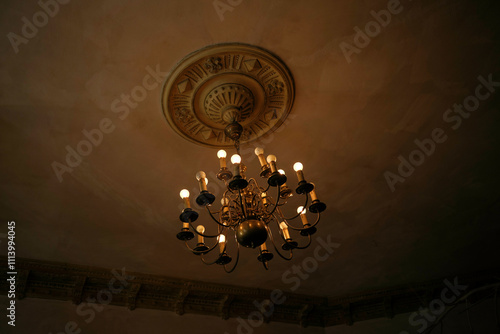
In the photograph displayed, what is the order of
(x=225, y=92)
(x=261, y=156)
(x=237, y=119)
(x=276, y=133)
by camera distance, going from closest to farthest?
(x=261, y=156), (x=225, y=92), (x=237, y=119), (x=276, y=133)

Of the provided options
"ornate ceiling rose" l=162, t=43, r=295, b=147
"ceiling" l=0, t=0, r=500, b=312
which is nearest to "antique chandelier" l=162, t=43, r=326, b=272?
"ornate ceiling rose" l=162, t=43, r=295, b=147

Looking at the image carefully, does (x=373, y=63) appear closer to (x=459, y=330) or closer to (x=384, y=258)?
(x=384, y=258)

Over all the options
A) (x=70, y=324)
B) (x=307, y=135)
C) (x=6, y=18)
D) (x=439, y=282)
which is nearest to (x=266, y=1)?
(x=307, y=135)

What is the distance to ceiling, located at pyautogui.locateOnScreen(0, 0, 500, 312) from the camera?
11.4 ft

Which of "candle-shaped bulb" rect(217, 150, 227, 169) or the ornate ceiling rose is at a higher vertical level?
the ornate ceiling rose

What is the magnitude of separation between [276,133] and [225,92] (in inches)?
35.6

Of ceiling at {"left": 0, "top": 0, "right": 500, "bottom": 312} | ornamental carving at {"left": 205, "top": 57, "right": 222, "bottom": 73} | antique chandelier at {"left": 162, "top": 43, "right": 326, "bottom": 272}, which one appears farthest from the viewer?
ornamental carving at {"left": 205, "top": 57, "right": 222, "bottom": 73}

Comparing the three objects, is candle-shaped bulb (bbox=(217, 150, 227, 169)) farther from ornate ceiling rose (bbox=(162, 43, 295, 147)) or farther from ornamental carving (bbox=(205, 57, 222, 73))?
ornamental carving (bbox=(205, 57, 222, 73))

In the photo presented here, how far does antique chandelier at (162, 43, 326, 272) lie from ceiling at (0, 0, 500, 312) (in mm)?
148

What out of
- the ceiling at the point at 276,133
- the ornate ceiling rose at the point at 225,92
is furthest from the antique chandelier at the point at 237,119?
the ceiling at the point at 276,133

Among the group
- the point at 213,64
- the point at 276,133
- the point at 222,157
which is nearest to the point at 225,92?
the point at 213,64

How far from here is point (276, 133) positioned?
14.6 feet

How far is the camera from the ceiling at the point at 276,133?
347 cm

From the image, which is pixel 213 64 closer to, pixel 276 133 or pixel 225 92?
pixel 225 92
